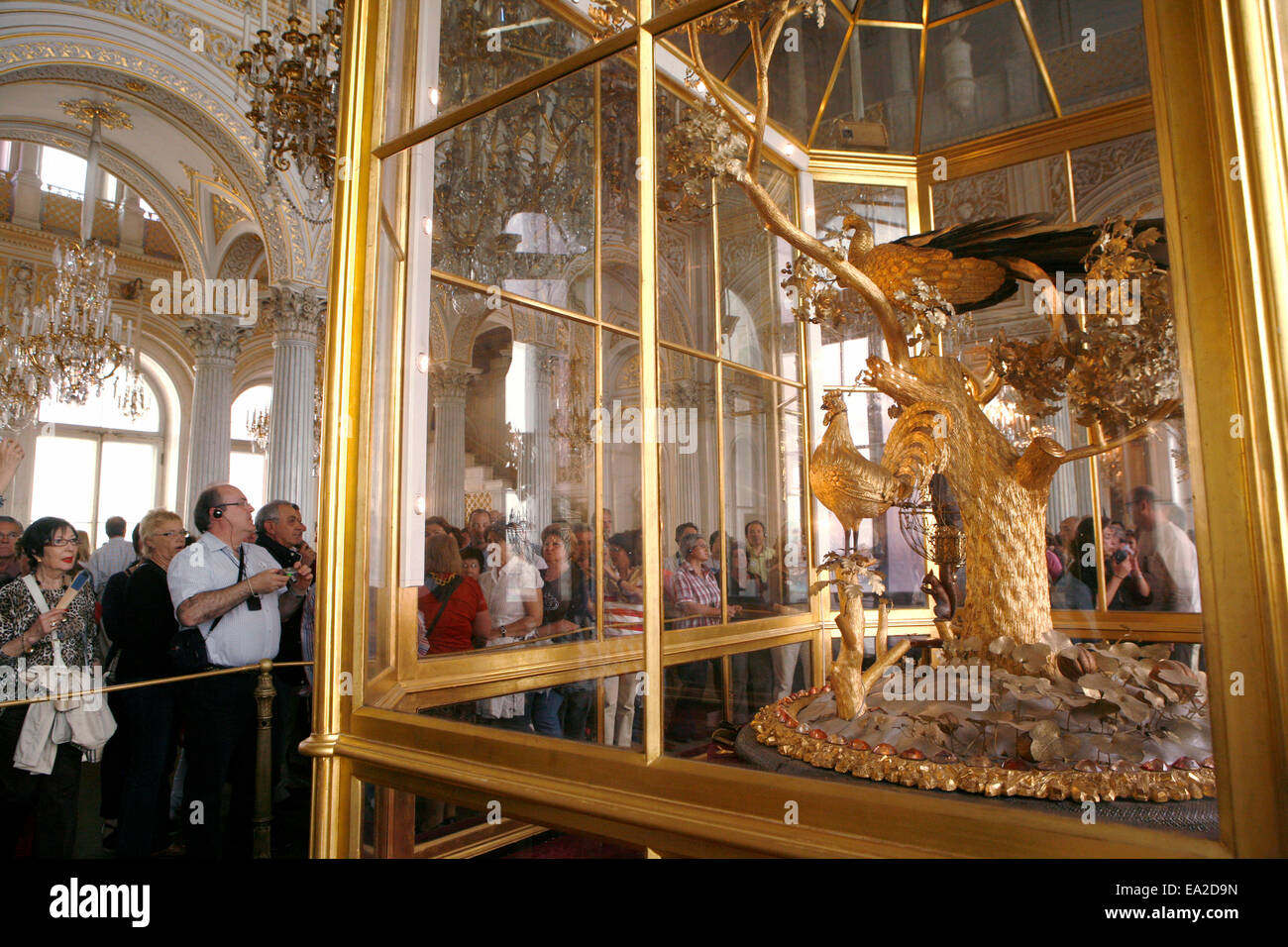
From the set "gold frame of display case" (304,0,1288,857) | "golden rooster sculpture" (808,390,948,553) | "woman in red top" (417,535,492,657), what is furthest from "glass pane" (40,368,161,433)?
"golden rooster sculpture" (808,390,948,553)

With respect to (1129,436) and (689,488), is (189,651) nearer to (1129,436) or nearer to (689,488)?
(689,488)

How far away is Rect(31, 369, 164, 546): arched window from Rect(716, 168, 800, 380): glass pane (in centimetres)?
1594

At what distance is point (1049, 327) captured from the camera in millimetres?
1504

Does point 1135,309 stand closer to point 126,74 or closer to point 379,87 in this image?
point 379,87

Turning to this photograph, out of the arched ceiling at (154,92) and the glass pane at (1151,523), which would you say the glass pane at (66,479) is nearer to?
the arched ceiling at (154,92)

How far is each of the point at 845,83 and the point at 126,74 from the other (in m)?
8.74

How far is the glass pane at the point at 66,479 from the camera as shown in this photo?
14.8m

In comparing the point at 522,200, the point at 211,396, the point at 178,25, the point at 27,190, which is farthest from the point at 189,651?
the point at 27,190

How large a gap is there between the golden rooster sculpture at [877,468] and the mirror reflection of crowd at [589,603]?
0.26 metres

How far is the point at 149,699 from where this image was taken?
2.97m

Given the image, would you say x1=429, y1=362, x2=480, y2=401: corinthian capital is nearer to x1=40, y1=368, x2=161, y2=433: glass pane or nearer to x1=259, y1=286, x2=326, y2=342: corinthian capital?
x1=259, y1=286, x2=326, y2=342: corinthian capital

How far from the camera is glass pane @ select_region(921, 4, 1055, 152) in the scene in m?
1.89

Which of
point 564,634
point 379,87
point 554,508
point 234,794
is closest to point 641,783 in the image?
point 564,634

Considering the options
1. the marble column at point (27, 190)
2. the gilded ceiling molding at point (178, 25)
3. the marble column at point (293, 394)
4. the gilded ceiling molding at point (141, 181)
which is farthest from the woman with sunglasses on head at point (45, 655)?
the marble column at point (27, 190)
